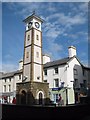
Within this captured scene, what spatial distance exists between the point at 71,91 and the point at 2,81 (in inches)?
701

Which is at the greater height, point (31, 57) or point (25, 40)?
point (25, 40)

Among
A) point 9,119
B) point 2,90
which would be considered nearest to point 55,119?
point 9,119

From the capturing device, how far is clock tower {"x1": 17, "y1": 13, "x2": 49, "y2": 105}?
2659 cm

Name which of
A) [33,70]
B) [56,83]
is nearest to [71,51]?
[56,83]

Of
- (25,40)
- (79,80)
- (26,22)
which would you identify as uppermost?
(26,22)

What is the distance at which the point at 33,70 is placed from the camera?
27062 millimetres

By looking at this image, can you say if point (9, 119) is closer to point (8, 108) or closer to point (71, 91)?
point (8, 108)

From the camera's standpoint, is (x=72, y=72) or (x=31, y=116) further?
(x=72, y=72)

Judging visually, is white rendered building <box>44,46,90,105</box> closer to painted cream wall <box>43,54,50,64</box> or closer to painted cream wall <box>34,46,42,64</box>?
painted cream wall <box>43,54,50,64</box>

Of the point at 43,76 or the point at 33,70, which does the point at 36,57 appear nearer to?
the point at 33,70

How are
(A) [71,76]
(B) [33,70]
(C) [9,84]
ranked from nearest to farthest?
(B) [33,70] < (A) [71,76] < (C) [9,84]

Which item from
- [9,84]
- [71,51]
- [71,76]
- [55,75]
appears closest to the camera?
[71,76]

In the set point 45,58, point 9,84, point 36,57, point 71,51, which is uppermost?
point 71,51

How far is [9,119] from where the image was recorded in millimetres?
14070
